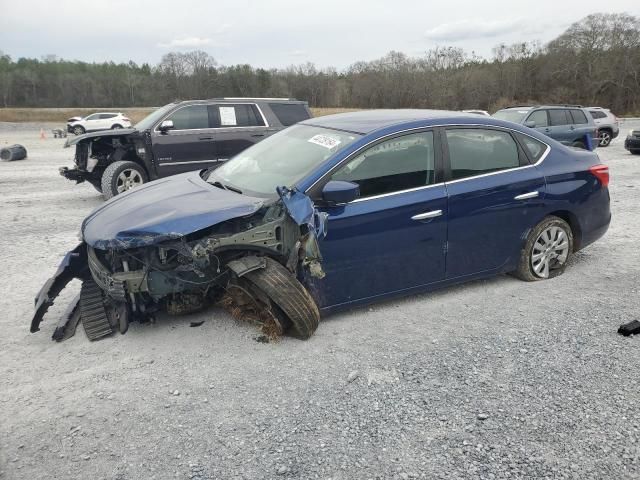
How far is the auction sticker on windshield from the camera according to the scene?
13.4 feet

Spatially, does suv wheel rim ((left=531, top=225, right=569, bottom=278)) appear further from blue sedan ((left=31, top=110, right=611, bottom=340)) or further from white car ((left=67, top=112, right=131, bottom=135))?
white car ((left=67, top=112, right=131, bottom=135))

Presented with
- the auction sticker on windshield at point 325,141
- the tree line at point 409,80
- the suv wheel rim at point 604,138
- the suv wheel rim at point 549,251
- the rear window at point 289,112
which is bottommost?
the suv wheel rim at point 549,251

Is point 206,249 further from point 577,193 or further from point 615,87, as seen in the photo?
point 615,87

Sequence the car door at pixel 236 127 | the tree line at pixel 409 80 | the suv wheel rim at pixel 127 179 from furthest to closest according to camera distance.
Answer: the tree line at pixel 409 80 → the car door at pixel 236 127 → the suv wheel rim at pixel 127 179

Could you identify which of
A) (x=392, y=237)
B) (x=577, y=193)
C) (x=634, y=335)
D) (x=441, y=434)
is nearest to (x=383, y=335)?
(x=392, y=237)

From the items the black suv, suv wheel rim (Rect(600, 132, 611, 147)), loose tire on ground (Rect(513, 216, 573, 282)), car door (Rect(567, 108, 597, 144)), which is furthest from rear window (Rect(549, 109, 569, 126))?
loose tire on ground (Rect(513, 216, 573, 282))

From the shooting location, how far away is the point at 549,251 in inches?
191

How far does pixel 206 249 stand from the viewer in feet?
11.5

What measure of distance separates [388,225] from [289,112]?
6.93 metres

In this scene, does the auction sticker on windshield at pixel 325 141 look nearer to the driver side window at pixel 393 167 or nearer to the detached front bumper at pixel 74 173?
the driver side window at pixel 393 167

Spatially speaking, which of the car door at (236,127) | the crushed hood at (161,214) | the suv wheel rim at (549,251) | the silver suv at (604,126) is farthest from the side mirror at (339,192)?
the silver suv at (604,126)

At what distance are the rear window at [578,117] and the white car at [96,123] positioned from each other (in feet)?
94.2

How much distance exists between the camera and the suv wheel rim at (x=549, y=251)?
4.77 metres

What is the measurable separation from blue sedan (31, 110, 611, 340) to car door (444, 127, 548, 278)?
12mm
